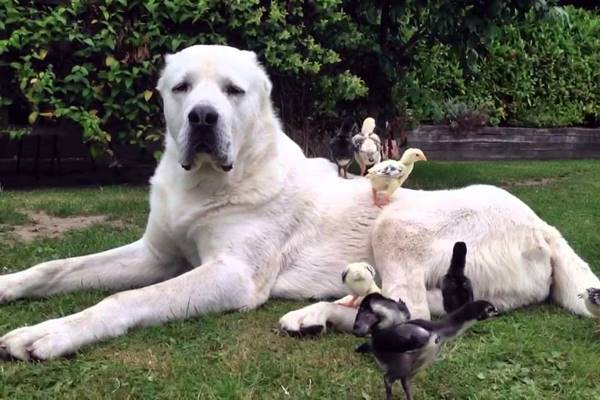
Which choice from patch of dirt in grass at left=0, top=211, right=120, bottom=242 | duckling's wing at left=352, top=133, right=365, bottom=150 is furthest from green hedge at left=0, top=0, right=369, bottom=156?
duckling's wing at left=352, top=133, right=365, bottom=150

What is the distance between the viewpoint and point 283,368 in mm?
2373

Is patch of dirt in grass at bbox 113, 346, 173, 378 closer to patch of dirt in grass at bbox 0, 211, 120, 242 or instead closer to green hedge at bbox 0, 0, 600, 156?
patch of dirt in grass at bbox 0, 211, 120, 242

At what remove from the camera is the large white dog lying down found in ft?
10.4

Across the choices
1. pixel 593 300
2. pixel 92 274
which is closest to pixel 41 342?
pixel 92 274

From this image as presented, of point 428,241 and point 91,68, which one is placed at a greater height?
point 91,68

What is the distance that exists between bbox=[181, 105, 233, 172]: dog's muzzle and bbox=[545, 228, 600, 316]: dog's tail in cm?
155

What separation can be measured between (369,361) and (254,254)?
3.22 ft

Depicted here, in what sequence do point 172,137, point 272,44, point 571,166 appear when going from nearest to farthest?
point 172,137 < point 272,44 < point 571,166

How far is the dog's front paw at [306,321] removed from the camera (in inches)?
109

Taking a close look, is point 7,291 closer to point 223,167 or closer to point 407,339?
point 223,167

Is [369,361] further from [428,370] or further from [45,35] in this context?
[45,35]

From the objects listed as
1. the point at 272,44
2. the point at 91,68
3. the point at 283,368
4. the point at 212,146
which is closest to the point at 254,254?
the point at 212,146

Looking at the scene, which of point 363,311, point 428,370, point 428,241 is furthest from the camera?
point 428,241

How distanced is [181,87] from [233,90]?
9.4 inches
